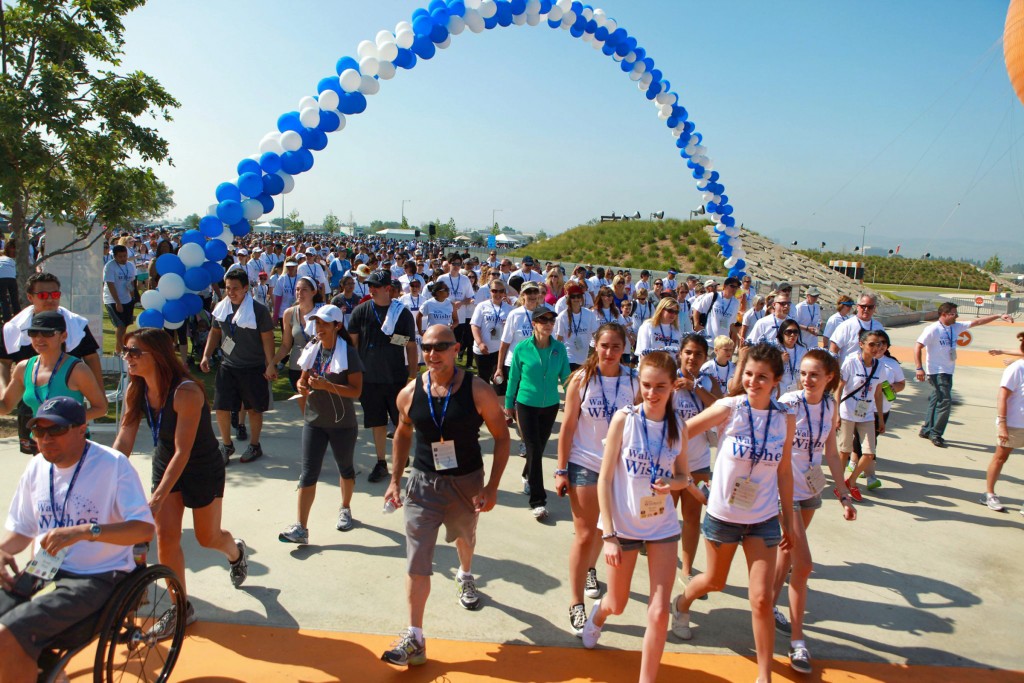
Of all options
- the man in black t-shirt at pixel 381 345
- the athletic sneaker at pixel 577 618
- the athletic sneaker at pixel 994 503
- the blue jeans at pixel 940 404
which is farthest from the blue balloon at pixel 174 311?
the blue jeans at pixel 940 404

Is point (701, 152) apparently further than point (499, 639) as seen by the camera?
Yes

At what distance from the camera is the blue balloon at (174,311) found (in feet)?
22.6

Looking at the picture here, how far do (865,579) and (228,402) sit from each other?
226 inches

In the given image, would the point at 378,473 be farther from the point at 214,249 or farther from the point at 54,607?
the point at 54,607

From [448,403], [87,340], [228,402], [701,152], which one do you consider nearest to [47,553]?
[448,403]

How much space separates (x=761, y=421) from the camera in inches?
136

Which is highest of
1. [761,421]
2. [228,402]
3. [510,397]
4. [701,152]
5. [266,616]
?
[701,152]

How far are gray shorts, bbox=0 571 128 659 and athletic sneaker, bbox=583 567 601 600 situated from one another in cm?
276

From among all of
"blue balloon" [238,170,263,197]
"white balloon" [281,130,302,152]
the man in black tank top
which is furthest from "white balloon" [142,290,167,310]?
the man in black tank top

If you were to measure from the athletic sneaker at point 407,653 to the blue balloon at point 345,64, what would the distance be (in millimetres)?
7008

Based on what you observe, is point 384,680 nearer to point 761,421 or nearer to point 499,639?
point 499,639

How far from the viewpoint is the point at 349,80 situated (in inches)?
316

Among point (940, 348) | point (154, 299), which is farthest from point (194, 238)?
point (940, 348)

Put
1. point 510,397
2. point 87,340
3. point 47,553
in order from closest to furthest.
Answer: point 47,553 < point 87,340 < point 510,397
